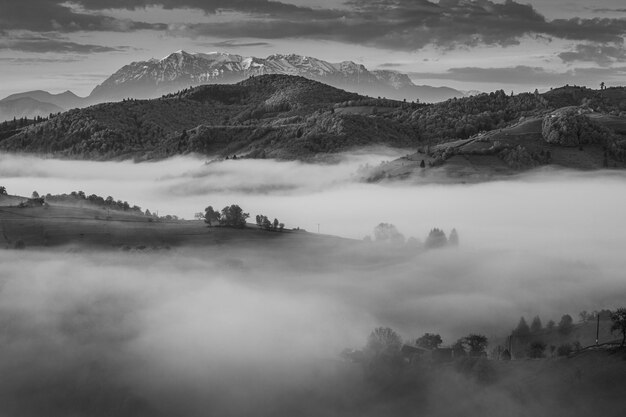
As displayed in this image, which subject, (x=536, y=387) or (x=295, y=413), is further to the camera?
(x=295, y=413)

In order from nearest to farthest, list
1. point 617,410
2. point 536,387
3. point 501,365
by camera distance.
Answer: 1. point 617,410
2. point 536,387
3. point 501,365

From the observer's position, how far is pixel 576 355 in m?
182

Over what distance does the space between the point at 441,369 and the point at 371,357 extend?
17686mm

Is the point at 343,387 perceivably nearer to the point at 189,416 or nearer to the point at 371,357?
the point at 371,357

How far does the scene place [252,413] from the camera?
7677 inches

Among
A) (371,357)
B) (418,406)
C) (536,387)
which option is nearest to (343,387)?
(371,357)

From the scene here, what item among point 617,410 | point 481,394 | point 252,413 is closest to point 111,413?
point 252,413

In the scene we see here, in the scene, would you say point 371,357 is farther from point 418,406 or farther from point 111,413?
point 111,413

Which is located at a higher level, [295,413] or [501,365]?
[501,365]

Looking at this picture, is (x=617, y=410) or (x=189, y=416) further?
(x=189, y=416)

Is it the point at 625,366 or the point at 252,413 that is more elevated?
the point at 625,366

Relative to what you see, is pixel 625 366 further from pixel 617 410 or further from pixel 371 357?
pixel 371 357

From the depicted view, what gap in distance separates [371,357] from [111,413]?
66.3m

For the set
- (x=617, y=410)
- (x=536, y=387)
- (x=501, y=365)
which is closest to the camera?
(x=617, y=410)
